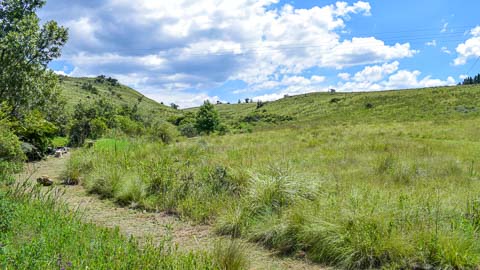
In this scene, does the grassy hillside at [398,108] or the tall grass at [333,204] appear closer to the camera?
the tall grass at [333,204]

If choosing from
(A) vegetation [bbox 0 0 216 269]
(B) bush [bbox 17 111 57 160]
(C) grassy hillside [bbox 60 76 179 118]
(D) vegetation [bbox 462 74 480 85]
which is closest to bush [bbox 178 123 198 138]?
(C) grassy hillside [bbox 60 76 179 118]

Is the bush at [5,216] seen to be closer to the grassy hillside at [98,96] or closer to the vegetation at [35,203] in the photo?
the vegetation at [35,203]

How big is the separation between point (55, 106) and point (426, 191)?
1023 inches

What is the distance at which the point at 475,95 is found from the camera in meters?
51.0

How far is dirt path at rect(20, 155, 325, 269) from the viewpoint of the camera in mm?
5047

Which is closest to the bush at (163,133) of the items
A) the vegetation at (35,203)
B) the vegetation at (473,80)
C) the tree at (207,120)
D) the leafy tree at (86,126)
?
the leafy tree at (86,126)

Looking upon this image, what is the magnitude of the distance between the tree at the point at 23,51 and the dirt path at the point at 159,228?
617 cm

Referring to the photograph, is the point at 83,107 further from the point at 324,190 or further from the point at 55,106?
the point at 324,190

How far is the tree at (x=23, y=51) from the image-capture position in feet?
40.3

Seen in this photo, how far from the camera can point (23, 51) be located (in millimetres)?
12453

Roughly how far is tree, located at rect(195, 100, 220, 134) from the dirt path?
3627 centimetres

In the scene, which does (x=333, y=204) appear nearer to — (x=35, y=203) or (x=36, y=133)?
(x=35, y=203)

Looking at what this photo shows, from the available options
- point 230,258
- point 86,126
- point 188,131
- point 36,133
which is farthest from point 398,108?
point 230,258

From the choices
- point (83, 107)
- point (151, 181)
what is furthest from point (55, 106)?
point (151, 181)
